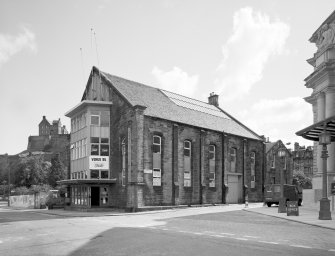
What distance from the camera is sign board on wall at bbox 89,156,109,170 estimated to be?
3778 centimetres

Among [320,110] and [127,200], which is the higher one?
[320,110]

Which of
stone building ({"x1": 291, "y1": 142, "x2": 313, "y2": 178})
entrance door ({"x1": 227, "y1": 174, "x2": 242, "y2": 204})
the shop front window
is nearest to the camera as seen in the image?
the shop front window

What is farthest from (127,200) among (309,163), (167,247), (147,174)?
(309,163)

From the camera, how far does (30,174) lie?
354 ft

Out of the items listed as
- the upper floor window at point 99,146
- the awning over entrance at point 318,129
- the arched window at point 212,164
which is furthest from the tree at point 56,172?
the awning over entrance at point 318,129

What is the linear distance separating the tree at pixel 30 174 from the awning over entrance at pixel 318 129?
304ft

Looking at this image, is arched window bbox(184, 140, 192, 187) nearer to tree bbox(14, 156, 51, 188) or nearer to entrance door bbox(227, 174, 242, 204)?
entrance door bbox(227, 174, 242, 204)

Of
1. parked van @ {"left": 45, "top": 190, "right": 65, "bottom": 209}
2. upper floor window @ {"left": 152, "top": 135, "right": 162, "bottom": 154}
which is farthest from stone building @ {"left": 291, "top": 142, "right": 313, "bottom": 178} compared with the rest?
upper floor window @ {"left": 152, "top": 135, "right": 162, "bottom": 154}

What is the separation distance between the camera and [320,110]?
32.4 m

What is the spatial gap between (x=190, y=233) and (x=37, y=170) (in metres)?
99.8

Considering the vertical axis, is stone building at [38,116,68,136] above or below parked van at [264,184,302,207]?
above

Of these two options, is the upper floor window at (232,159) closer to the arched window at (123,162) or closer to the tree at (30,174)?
the arched window at (123,162)

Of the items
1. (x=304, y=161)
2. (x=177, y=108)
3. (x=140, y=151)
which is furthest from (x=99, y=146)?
(x=304, y=161)

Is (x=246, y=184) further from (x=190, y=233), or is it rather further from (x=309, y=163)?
(x=309, y=163)
